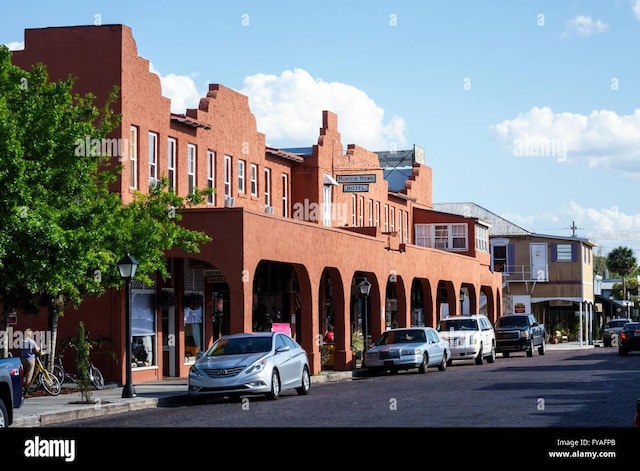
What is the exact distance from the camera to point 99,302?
31844 mm

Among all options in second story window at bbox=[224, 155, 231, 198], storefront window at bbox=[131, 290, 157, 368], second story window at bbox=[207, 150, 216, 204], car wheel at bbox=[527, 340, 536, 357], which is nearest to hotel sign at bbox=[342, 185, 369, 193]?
second story window at bbox=[224, 155, 231, 198]

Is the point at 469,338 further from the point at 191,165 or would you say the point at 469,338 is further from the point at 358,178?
the point at 191,165

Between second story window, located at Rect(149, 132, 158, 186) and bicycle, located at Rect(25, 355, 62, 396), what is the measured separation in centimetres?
854


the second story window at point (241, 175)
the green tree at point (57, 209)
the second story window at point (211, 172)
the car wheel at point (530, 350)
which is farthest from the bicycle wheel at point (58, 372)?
the car wheel at point (530, 350)

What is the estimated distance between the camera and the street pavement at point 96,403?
2076 cm

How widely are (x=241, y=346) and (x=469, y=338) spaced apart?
20.6m

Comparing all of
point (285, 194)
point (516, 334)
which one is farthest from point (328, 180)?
point (516, 334)

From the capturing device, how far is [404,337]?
1556 inches

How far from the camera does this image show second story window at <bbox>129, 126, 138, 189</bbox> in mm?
32719

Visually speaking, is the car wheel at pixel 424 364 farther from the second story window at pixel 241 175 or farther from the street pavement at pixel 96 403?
the street pavement at pixel 96 403

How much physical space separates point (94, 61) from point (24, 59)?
7.20 feet

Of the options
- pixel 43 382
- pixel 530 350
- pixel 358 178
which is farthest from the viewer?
pixel 530 350

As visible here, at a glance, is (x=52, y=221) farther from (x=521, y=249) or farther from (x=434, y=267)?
(x=521, y=249)

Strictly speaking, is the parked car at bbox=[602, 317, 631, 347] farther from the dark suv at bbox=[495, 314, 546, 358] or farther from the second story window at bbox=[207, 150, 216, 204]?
the second story window at bbox=[207, 150, 216, 204]
